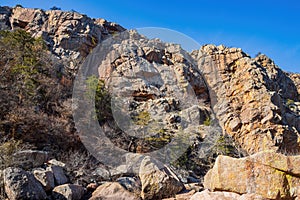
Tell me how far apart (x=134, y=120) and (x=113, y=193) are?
8.60m

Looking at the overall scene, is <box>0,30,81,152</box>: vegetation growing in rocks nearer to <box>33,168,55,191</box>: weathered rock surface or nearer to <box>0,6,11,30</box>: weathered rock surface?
<box>33,168,55,191</box>: weathered rock surface

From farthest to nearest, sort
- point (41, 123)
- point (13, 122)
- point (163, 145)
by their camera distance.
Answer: point (163, 145)
point (41, 123)
point (13, 122)

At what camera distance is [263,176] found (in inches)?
176

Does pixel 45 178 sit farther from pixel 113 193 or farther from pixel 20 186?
pixel 113 193

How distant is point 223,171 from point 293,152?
51.8 feet

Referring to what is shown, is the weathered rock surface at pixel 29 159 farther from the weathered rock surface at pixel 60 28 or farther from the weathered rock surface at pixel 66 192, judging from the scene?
the weathered rock surface at pixel 60 28

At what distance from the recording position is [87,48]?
28.9 meters

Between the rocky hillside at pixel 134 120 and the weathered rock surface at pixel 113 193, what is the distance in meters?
0.03

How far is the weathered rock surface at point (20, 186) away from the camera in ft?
20.0

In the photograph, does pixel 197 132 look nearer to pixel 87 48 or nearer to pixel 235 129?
pixel 235 129

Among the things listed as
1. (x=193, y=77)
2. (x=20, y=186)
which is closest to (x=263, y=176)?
(x=20, y=186)

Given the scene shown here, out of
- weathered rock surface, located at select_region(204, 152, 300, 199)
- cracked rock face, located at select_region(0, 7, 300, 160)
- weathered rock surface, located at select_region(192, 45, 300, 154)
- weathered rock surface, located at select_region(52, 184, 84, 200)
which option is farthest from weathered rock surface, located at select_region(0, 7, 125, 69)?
weathered rock surface, located at select_region(204, 152, 300, 199)

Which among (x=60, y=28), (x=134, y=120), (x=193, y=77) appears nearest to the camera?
(x=134, y=120)

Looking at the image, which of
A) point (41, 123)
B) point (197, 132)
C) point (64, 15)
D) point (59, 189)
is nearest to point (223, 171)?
A: point (59, 189)
